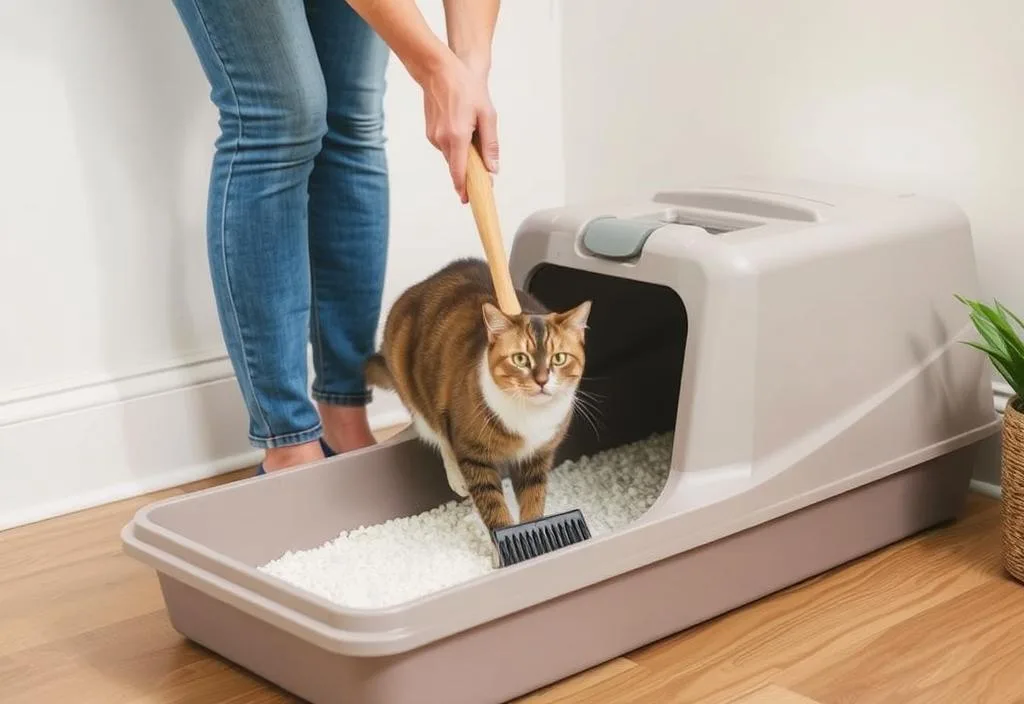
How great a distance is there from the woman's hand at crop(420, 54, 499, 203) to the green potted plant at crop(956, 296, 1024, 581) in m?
0.56

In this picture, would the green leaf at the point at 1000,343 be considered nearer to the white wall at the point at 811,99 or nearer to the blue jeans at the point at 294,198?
the white wall at the point at 811,99

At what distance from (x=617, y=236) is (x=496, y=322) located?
0.66 ft

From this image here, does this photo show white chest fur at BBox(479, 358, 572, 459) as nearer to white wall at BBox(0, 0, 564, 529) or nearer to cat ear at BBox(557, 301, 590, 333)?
cat ear at BBox(557, 301, 590, 333)

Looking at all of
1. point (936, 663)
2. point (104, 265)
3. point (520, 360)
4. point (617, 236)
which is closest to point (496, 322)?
point (520, 360)

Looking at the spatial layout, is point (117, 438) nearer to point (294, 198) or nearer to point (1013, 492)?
point (294, 198)

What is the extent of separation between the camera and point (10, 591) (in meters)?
1.51

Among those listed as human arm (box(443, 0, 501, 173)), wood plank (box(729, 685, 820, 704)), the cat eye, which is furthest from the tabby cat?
wood plank (box(729, 685, 820, 704))

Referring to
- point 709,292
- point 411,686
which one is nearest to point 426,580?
point 411,686

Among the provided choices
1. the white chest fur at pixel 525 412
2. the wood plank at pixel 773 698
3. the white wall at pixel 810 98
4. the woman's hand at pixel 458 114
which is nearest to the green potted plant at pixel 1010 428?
the white wall at pixel 810 98

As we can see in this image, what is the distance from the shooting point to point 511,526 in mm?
1297

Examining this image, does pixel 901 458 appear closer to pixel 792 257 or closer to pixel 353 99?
pixel 792 257

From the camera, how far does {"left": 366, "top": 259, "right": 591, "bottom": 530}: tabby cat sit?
1.31m

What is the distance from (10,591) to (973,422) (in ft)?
3.81

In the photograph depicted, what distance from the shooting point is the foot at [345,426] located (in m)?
1.69
